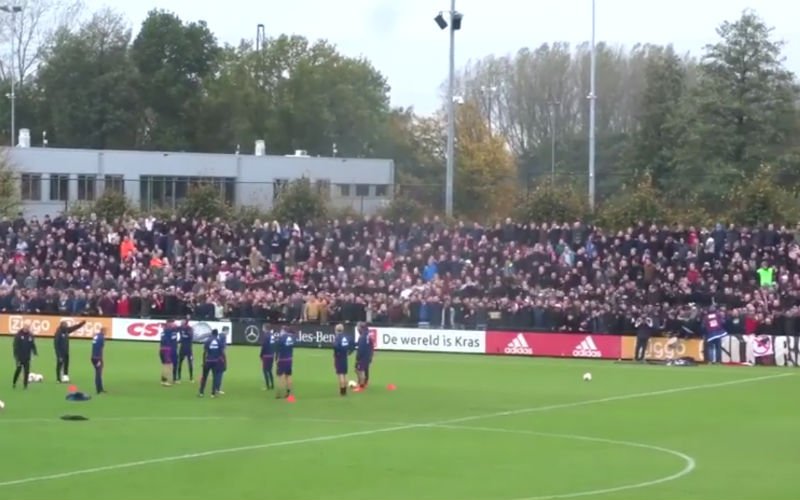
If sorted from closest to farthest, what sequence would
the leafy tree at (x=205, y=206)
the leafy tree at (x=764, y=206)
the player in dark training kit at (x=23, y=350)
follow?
the player in dark training kit at (x=23, y=350), the leafy tree at (x=764, y=206), the leafy tree at (x=205, y=206)

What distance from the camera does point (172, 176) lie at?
8650 centimetres

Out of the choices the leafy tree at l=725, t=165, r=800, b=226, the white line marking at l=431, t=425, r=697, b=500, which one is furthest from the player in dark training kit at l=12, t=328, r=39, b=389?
the leafy tree at l=725, t=165, r=800, b=226

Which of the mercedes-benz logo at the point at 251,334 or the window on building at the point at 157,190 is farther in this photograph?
the window on building at the point at 157,190

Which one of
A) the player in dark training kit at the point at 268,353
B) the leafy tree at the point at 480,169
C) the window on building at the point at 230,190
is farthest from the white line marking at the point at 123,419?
the window on building at the point at 230,190

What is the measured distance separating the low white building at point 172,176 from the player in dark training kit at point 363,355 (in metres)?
39.2

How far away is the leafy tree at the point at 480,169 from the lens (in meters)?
83.2

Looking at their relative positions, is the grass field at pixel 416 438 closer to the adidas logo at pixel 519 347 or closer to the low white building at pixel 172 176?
the adidas logo at pixel 519 347

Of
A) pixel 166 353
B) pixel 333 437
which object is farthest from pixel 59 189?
pixel 333 437

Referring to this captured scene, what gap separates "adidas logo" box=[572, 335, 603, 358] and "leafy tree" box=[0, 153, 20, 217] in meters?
31.8

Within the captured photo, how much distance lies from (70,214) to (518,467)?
4582cm

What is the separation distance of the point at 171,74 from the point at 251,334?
184 ft

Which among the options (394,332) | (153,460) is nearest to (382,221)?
(394,332)

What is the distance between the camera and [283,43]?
9888cm

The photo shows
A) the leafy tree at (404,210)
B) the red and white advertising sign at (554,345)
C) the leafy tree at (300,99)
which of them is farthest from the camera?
the leafy tree at (300,99)
